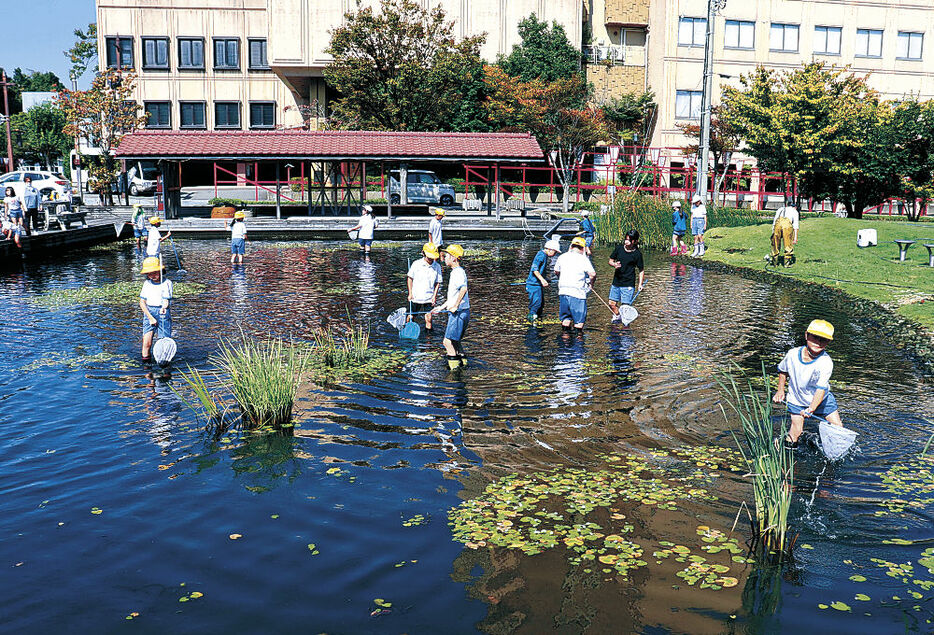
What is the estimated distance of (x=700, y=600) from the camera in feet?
18.7

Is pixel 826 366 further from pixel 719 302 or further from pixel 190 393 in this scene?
pixel 719 302

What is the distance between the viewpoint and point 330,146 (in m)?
39.3

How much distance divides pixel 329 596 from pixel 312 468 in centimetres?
244

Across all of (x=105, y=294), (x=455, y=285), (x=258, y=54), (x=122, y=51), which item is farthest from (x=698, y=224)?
(x=122, y=51)

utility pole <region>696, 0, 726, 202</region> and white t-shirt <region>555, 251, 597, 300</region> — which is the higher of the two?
utility pole <region>696, 0, 726, 202</region>

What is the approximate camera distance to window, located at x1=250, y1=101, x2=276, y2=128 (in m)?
58.3

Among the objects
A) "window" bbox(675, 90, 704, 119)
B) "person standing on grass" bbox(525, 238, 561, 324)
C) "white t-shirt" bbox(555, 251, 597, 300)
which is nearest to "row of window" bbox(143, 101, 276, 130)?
"window" bbox(675, 90, 704, 119)

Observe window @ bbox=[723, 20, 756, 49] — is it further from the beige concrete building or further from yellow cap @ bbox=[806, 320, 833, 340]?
yellow cap @ bbox=[806, 320, 833, 340]

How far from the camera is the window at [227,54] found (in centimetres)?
5789

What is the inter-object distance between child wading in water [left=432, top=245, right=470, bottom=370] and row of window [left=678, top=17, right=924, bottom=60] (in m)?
47.6

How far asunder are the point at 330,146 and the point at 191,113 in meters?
23.7

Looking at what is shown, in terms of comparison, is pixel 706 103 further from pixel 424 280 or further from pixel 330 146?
pixel 424 280

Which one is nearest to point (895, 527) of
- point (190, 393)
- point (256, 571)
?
point (256, 571)

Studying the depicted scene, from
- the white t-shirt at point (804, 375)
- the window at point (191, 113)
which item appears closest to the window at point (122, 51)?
the window at point (191, 113)
